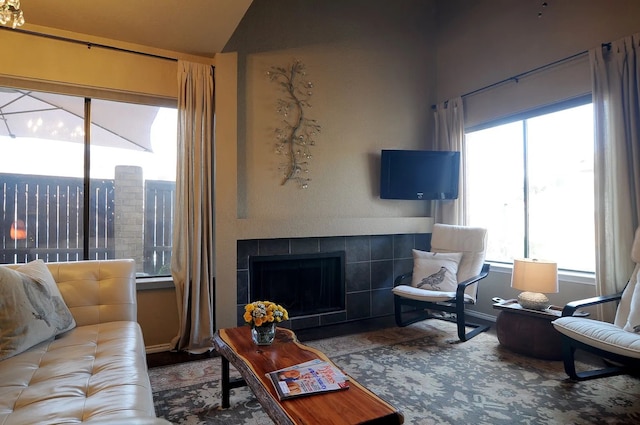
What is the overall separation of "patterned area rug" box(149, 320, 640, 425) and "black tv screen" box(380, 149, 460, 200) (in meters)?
1.70

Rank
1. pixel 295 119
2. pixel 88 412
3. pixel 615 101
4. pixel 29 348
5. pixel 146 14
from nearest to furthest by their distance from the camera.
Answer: pixel 88 412
pixel 29 348
pixel 146 14
pixel 615 101
pixel 295 119

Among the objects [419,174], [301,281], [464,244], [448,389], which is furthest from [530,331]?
[301,281]

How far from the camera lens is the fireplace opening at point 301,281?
362 centimetres

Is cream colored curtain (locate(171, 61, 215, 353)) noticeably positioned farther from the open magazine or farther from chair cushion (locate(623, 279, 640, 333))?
chair cushion (locate(623, 279, 640, 333))

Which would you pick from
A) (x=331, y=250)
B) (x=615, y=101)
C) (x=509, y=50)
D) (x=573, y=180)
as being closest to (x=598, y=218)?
(x=573, y=180)

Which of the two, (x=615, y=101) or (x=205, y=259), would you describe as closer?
(x=615, y=101)

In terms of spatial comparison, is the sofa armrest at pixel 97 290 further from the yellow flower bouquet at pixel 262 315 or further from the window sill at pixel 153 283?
the yellow flower bouquet at pixel 262 315

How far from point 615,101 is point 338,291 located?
2956 mm

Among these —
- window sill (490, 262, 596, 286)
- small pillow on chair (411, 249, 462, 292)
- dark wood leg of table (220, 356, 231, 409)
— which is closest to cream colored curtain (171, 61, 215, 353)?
dark wood leg of table (220, 356, 231, 409)

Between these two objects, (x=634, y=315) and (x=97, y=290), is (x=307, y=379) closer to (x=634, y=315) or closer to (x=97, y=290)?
(x=97, y=290)

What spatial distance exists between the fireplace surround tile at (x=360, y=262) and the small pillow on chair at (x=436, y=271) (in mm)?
352

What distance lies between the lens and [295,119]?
377 centimetres

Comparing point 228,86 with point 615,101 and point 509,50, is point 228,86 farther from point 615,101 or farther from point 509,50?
point 615,101

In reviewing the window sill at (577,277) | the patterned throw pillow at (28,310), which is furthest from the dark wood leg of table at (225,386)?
the window sill at (577,277)
